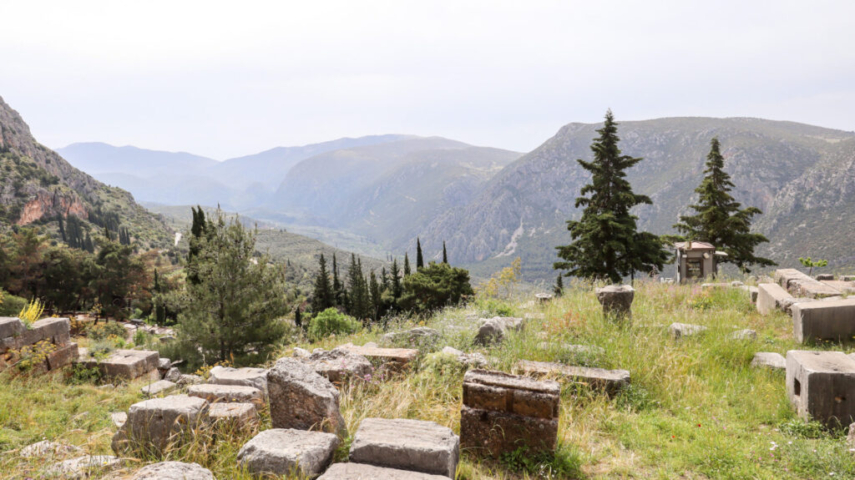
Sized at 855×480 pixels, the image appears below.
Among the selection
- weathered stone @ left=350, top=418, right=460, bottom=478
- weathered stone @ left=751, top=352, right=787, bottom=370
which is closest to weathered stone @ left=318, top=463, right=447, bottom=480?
weathered stone @ left=350, top=418, right=460, bottom=478

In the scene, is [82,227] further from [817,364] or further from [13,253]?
[817,364]

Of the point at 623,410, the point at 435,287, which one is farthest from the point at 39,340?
the point at 435,287

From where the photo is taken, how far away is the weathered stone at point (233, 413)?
4473 mm

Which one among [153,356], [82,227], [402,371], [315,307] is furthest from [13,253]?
[82,227]

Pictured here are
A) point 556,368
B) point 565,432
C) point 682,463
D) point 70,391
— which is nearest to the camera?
point 682,463

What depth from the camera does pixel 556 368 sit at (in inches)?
234

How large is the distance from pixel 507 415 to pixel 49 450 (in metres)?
4.77

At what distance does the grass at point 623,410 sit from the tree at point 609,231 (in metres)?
12.7

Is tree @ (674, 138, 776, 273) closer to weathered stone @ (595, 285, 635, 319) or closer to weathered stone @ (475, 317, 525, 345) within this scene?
weathered stone @ (595, 285, 635, 319)

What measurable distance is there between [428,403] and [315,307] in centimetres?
5344

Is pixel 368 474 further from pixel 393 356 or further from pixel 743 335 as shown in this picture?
pixel 743 335

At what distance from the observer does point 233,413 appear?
4.53 metres

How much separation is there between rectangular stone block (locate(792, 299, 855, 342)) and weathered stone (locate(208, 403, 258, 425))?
8802mm

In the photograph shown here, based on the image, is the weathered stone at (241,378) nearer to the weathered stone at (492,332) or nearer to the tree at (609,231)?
the weathered stone at (492,332)
